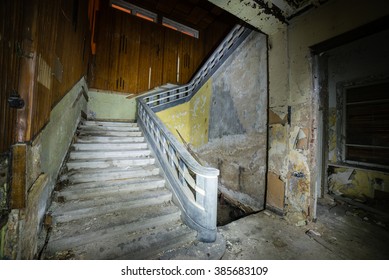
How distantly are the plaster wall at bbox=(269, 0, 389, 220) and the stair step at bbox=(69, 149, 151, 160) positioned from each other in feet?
9.32

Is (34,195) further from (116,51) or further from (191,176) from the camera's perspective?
(116,51)

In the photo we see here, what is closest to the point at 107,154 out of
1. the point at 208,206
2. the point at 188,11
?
the point at 208,206

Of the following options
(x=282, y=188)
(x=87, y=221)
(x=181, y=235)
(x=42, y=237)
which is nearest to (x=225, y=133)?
(x=282, y=188)

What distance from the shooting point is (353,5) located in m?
2.29

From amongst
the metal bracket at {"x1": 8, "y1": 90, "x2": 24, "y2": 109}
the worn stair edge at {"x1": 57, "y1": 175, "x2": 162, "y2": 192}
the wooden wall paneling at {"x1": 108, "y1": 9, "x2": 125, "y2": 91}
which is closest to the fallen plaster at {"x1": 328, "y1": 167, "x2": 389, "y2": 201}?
the worn stair edge at {"x1": 57, "y1": 175, "x2": 162, "y2": 192}

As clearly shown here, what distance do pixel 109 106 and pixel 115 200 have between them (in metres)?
5.30

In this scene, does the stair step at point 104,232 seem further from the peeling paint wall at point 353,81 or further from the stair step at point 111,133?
the peeling paint wall at point 353,81

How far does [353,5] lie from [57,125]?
4413 mm

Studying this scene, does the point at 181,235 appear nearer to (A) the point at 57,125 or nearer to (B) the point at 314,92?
(A) the point at 57,125

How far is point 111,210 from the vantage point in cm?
263

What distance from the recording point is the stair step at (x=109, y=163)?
3.28 meters

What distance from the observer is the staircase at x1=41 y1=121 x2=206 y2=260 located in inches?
82.0

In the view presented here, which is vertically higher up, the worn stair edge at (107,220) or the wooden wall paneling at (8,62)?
the wooden wall paneling at (8,62)

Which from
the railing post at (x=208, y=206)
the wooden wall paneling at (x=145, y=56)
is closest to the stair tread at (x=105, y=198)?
the railing post at (x=208, y=206)
